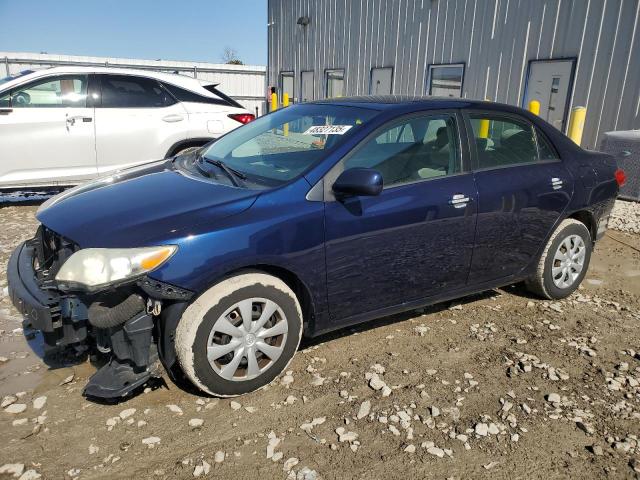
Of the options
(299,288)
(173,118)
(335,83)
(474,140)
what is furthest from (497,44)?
(299,288)

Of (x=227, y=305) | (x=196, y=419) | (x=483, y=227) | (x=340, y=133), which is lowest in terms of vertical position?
(x=196, y=419)

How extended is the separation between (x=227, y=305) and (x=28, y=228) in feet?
14.4

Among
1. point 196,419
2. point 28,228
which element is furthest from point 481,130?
point 28,228

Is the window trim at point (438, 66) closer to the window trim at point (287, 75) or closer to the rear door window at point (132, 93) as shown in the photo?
the rear door window at point (132, 93)

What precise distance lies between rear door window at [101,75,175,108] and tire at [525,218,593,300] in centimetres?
513

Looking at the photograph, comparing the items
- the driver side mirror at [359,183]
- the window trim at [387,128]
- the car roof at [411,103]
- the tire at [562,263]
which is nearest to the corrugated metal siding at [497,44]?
the tire at [562,263]

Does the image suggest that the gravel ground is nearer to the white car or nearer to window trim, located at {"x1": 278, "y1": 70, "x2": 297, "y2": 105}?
the white car

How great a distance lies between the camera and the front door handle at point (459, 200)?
324 centimetres

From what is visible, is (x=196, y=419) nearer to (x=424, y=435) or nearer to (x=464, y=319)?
(x=424, y=435)

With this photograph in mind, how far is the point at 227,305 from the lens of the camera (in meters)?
2.56

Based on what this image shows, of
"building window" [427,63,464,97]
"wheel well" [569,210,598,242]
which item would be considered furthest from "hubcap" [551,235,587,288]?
"building window" [427,63,464,97]

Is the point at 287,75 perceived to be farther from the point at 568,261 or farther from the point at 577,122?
the point at 568,261

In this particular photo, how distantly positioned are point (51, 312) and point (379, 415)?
5.80ft

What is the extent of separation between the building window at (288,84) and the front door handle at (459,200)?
17.1 metres
